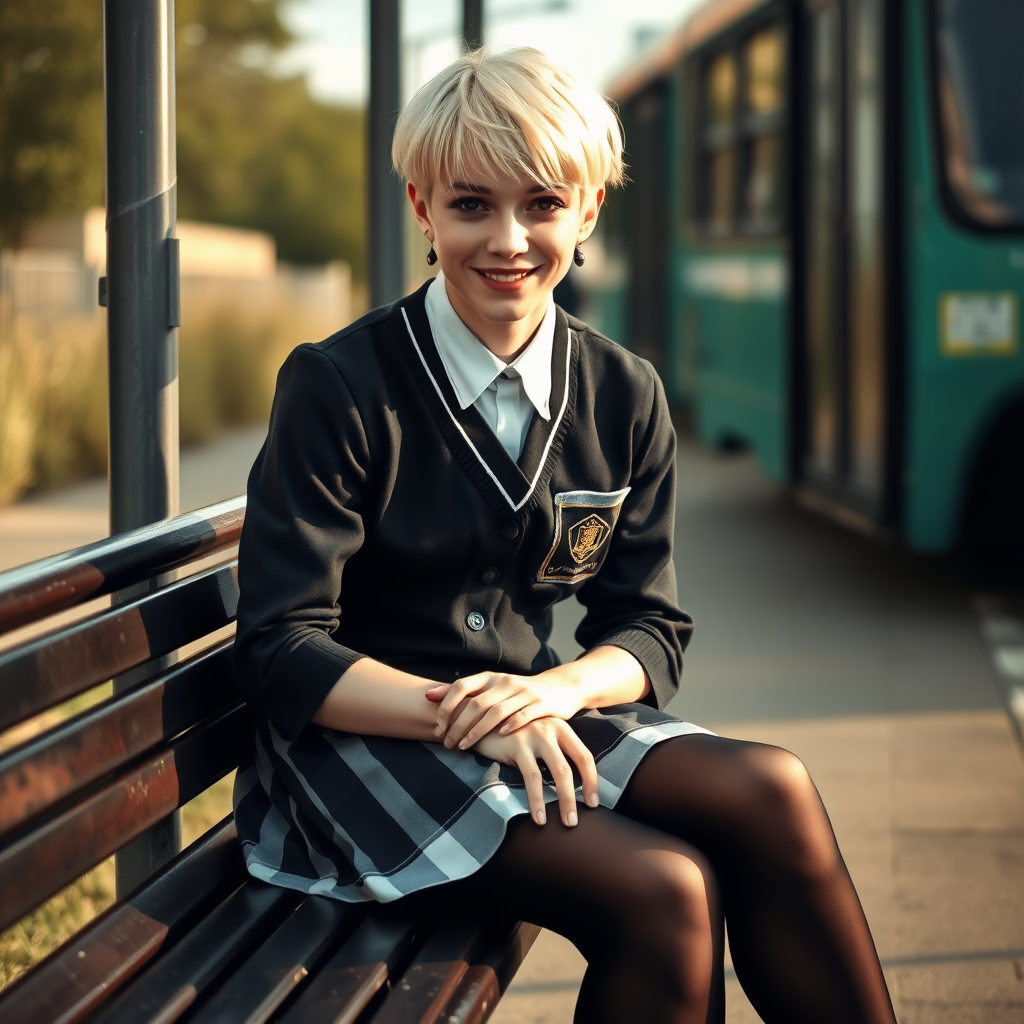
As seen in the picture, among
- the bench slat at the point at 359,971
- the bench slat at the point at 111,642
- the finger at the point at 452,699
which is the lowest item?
the bench slat at the point at 359,971

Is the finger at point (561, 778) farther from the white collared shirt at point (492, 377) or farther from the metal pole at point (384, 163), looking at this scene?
the metal pole at point (384, 163)

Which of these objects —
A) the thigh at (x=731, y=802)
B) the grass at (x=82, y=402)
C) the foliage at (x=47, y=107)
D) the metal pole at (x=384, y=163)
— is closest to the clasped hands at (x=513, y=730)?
the thigh at (x=731, y=802)

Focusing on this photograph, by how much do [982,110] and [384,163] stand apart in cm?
255

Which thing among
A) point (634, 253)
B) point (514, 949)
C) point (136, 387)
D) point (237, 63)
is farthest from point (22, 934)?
point (237, 63)

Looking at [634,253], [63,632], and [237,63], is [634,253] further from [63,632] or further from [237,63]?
[237,63]

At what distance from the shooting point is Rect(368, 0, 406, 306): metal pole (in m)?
5.25

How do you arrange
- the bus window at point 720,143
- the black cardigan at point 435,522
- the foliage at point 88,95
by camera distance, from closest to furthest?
1. the black cardigan at point 435,522
2. the bus window at point 720,143
3. the foliage at point 88,95

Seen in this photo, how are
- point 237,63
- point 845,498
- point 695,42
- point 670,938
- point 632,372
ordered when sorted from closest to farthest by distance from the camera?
point 670,938
point 632,372
point 845,498
point 695,42
point 237,63

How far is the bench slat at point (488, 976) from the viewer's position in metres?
2.07

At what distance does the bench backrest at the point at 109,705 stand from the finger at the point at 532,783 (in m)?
0.52

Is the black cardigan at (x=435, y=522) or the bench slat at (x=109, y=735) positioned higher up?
the black cardigan at (x=435, y=522)

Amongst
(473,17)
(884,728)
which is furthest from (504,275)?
(473,17)

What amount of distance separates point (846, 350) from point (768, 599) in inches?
45.8

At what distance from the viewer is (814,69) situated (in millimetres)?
7832
